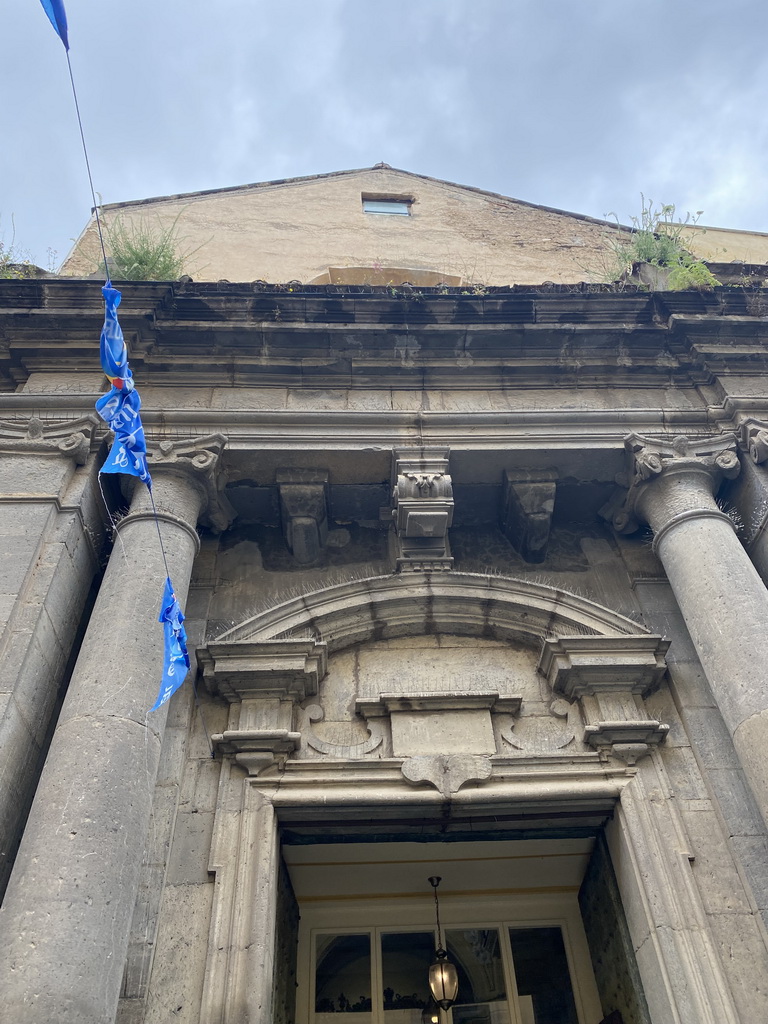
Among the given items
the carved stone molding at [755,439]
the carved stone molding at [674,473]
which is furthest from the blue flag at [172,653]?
the carved stone molding at [755,439]

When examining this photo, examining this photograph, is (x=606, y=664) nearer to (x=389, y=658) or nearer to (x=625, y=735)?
(x=625, y=735)

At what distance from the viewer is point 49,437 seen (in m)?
7.01

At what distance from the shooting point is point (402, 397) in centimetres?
799

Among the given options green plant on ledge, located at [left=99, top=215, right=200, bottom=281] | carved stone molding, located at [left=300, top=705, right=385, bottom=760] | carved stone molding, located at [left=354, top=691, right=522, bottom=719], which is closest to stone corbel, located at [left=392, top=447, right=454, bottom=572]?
carved stone molding, located at [left=354, top=691, right=522, bottom=719]

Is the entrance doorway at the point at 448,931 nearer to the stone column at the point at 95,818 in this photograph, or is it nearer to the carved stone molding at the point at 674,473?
the stone column at the point at 95,818

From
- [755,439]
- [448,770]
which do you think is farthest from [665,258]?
[448,770]

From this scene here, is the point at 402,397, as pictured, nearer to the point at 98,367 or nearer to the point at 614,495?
the point at 614,495

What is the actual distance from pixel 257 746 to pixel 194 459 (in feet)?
8.44

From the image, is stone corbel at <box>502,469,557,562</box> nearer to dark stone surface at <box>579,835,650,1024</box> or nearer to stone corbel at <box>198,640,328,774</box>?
stone corbel at <box>198,640,328,774</box>

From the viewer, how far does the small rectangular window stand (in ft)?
41.2

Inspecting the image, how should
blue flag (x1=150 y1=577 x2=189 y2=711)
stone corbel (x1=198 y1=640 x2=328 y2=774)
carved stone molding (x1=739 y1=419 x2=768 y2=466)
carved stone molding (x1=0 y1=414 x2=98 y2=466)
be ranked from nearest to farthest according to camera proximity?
1. blue flag (x1=150 y1=577 x2=189 y2=711)
2. stone corbel (x1=198 y1=640 x2=328 y2=774)
3. carved stone molding (x1=0 y1=414 x2=98 y2=466)
4. carved stone molding (x1=739 y1=419 x2=768 y2=466)

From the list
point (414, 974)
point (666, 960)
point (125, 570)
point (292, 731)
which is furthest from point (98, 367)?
point (666, 960)

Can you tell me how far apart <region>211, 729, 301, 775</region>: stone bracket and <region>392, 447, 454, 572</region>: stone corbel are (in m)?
2.02

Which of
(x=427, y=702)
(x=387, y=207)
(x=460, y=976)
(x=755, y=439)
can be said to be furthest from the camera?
(x=387, y=207)
